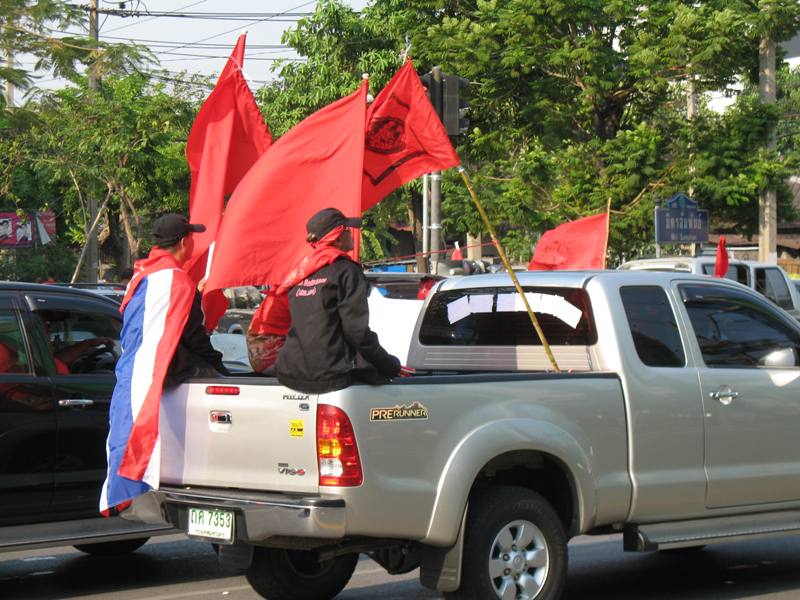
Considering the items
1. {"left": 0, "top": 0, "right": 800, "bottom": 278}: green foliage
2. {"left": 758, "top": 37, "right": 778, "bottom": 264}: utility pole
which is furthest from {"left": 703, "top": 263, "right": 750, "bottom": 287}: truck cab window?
{"left": 758, "top": 37, "right": 778, "bottom": 264}: utility pole

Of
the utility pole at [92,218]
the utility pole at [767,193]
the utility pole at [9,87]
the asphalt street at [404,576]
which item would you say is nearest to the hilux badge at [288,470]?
the asphalt street at [404,576]

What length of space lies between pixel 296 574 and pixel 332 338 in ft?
5.84

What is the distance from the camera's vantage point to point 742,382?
24.1 ft

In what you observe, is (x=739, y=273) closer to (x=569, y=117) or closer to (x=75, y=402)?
(x=569, y=117)

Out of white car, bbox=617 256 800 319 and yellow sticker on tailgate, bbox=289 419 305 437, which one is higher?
white car, bbox=617 256 800 319

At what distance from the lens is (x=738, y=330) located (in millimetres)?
7656

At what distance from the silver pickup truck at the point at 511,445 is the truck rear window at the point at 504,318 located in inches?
0.5

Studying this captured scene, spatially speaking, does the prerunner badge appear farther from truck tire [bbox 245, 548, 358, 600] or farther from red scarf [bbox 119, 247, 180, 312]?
red scarf [bbox 119, 247, 180, 312]

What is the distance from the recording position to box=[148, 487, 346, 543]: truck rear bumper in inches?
221

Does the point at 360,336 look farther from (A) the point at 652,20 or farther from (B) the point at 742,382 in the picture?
(A) the point at 652,20

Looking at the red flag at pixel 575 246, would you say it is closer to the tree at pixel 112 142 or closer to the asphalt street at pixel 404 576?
the asphalt street at pixel 404 576

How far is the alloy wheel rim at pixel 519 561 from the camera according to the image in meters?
6.21

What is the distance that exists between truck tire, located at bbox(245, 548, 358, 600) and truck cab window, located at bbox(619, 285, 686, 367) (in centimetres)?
202

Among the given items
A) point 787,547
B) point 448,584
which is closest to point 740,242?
point 787,547
